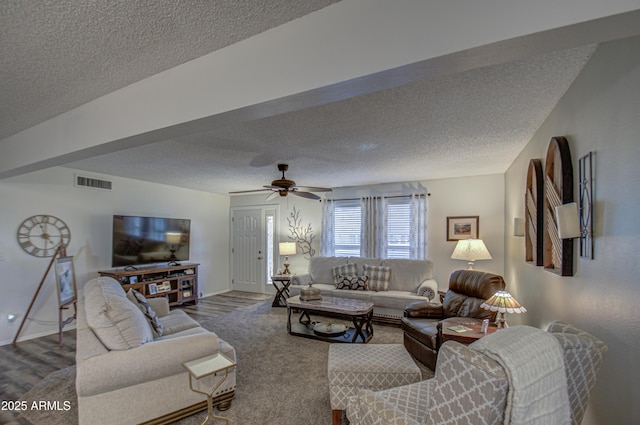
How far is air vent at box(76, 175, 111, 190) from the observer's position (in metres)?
4.71

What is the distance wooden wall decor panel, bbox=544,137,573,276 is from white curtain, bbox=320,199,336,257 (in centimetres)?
429

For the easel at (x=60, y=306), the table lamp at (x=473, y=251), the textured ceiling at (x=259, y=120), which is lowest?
the easel at (x=60, y=306)

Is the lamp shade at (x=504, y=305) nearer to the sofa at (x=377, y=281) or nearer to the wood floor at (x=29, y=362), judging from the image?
the sofa at (x=377, y=281)

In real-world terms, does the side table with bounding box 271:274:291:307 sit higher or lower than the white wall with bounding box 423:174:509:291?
lower

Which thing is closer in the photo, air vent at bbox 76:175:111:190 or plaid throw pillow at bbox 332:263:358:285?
air vent at bbox 76:175:111:190

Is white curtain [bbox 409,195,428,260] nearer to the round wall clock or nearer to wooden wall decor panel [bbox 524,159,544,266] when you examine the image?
wooden wall decor panel [bbox 524,159,544,266]

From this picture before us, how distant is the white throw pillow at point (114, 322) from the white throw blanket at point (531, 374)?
2.30m

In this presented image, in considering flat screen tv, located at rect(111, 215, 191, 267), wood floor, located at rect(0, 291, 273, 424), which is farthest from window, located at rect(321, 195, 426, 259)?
wood floor, located at rect(0, 291, 273, 424)

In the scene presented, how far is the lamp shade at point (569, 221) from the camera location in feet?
5.75

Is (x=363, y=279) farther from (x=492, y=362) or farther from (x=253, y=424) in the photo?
(x=492, y=362)

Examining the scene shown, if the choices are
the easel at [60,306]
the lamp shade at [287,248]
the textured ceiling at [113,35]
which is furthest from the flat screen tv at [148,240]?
the textured ceiling at [113,35]

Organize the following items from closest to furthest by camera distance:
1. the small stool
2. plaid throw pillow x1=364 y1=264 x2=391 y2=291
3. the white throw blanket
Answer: the white throw blanket, the small stool, plaid throw pillow x1=364 y1=264 x2=391 y2=291

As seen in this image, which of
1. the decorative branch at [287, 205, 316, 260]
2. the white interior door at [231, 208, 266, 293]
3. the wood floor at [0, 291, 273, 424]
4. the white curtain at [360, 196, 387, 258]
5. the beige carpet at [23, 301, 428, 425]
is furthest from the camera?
the white interior door at [231, 208, 266, 293]

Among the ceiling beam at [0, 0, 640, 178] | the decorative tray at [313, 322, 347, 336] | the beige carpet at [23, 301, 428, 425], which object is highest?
the ceiling beam at [0, 0, 640, 178]
